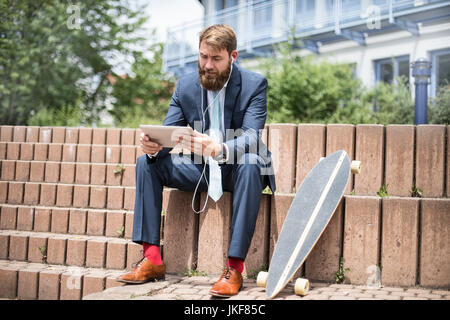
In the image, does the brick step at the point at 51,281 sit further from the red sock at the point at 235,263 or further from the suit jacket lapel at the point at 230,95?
the suit jacket lapel at the point at 230,95

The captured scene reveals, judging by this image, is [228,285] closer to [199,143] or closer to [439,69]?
[199,143]

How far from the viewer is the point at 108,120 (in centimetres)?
1520

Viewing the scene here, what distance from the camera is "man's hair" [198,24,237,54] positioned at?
296 cm

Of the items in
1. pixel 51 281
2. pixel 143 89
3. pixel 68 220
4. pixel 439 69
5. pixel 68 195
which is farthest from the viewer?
pixel 143 89

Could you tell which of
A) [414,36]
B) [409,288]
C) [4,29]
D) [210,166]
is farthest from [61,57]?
[409,288]

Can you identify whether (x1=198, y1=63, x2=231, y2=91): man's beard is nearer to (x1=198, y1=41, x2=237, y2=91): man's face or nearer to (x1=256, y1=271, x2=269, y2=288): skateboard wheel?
(x1=198, y1=41, x2=237, y2=91): man's face

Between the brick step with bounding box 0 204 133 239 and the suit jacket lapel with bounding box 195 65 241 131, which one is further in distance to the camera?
the brick step with bounding box 0 204 133 239

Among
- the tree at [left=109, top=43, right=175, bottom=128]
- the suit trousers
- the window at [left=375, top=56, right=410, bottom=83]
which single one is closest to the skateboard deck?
the suit trousers

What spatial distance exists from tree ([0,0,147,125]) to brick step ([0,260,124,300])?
7510 millimetres

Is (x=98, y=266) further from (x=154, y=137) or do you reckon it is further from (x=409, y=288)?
(x=409, y=288)

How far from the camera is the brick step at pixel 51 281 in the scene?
3.42 meters

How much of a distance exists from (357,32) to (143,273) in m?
9.55

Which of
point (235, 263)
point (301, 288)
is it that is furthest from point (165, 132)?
point (301, 288)

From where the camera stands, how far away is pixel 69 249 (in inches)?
151
